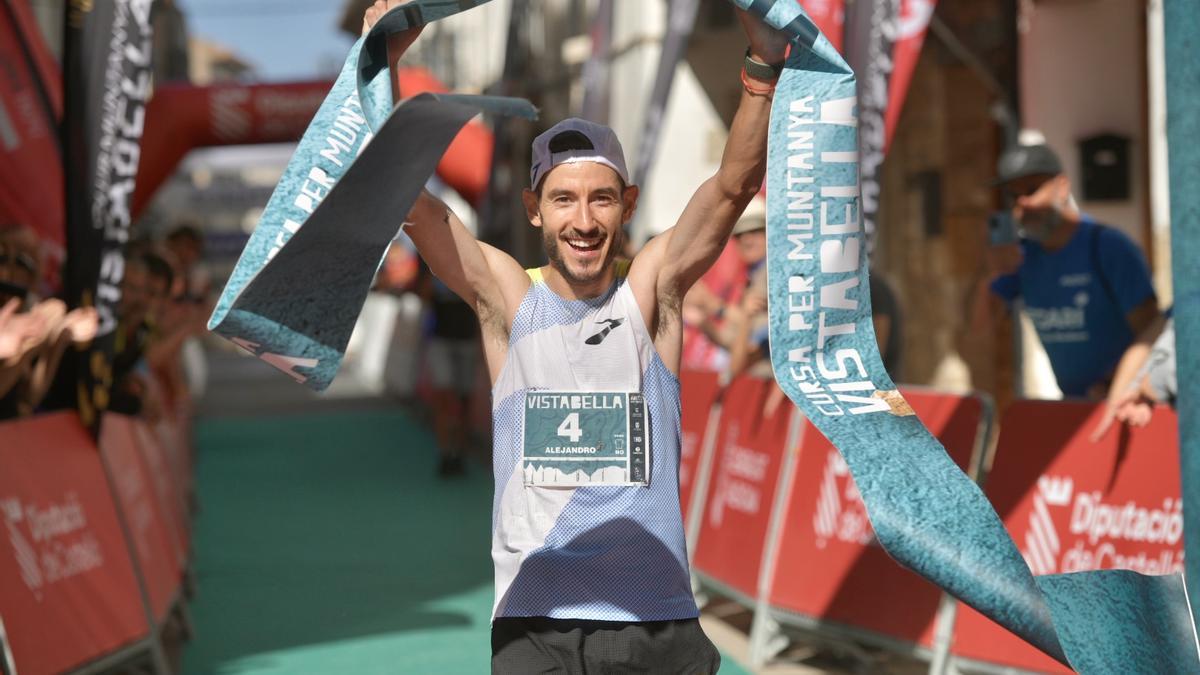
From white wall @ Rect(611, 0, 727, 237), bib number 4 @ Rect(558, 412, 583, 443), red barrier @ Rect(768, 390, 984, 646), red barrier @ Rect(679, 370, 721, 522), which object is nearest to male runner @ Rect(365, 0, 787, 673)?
bib number 4 @ Rect(558, 412, 583, 443)

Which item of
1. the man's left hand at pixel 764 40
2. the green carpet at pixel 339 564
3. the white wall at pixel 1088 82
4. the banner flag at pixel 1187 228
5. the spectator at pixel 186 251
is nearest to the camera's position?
the man's left hand at pixel 764 40

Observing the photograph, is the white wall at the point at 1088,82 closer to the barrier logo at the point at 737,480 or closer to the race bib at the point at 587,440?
A: the barrier logo at the point at 737,480

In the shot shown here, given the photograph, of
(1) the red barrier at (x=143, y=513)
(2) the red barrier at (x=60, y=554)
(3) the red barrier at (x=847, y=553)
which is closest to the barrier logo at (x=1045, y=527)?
(3) the red barrier at (x=847, y=553)

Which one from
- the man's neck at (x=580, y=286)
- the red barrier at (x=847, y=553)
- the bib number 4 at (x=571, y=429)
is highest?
the man's neck at (x=580, y=286)

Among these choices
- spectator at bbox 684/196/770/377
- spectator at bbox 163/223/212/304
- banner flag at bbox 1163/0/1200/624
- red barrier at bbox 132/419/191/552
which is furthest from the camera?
spectator at bbox 163/223/212/304

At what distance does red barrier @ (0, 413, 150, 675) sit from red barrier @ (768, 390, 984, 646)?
2.72 metres

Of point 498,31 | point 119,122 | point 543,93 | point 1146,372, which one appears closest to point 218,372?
point 498,31

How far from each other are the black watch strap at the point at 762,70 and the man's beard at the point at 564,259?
0.44 metres

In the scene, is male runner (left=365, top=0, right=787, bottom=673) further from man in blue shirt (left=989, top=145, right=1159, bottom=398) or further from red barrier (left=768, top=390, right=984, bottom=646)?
man in blue shirt (left=989, top=145, right=1159, bottom=398)

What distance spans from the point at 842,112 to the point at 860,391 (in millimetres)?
583

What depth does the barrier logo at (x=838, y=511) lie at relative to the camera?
623 cm

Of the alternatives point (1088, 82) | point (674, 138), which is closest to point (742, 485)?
point (1088, 82)

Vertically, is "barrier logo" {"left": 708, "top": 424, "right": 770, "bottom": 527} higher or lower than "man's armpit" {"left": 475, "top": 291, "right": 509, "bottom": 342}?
lower

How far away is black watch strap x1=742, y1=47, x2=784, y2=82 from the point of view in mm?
3127
